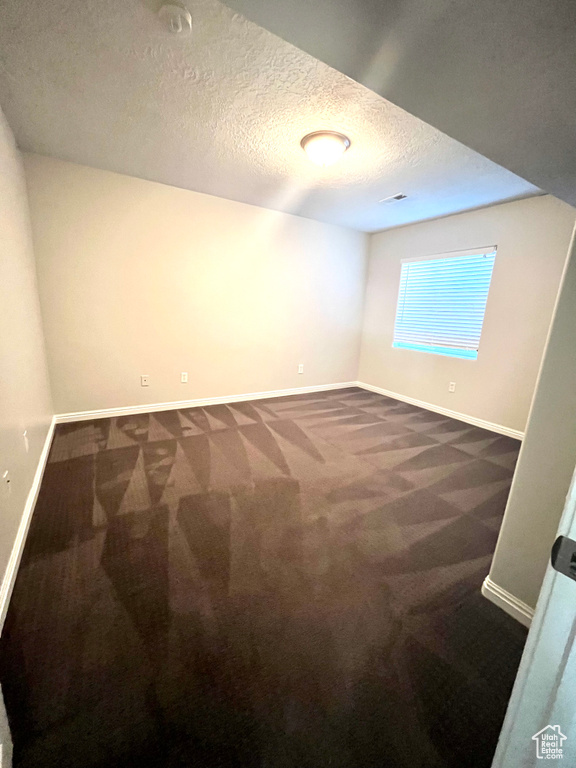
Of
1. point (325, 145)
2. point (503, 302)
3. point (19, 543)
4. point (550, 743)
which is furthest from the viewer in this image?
point (503, 302)

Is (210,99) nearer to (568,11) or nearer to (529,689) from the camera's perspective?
(568,11)

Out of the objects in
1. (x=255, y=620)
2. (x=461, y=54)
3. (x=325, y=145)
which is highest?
(x=325, y=145)

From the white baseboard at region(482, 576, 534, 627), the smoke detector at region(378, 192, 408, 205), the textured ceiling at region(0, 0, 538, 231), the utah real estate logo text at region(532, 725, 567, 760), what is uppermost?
the smoke detector at region(378, 192, 408, 205)

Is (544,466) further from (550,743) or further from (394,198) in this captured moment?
(394,198)

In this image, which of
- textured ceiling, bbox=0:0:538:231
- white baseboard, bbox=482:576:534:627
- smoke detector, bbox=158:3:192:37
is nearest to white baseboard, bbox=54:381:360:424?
textured ceiling, bbox=0:0:538:231

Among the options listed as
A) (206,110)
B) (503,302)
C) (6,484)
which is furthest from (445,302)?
(6,484)

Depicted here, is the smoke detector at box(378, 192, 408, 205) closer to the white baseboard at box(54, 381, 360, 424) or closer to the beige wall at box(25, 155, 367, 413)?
the beige wall at box(25, 155, 367, 413)

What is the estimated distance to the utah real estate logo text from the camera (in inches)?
18.8

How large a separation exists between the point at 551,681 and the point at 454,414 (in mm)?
3875

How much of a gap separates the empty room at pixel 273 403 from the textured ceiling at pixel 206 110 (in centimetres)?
2

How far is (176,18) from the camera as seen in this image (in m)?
1.30

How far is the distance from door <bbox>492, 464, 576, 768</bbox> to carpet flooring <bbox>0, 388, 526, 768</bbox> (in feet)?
2.13

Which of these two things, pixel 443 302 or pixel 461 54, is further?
pixel 443 302

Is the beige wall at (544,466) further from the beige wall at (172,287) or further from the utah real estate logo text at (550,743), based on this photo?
the beige wall at (172,287)
